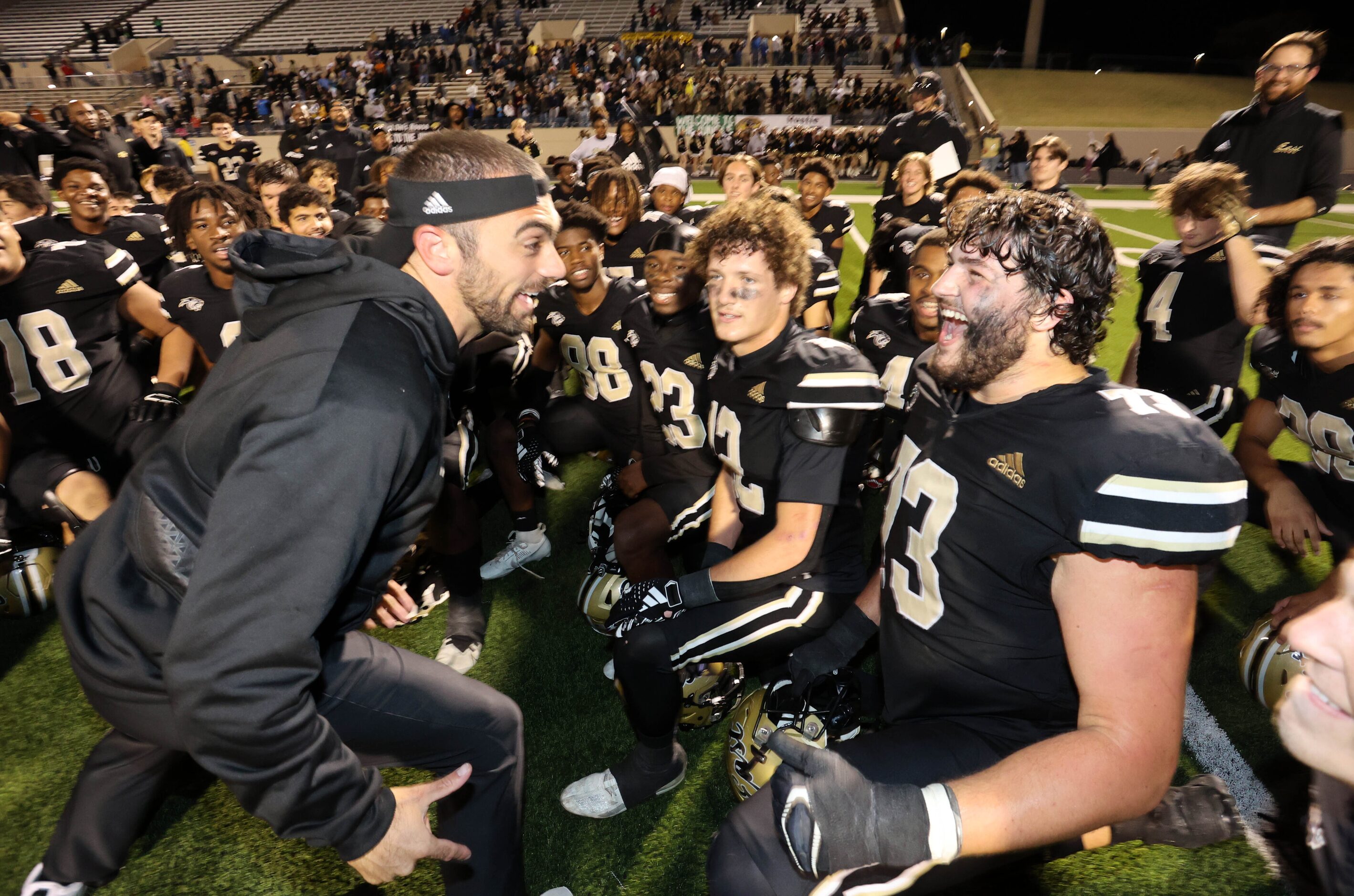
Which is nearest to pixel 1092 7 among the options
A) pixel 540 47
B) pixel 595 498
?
pixel 540 47

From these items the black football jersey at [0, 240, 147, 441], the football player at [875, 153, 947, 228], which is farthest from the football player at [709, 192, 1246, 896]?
the football player at [875, 153, 947, 228]

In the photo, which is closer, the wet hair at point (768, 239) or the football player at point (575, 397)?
the wet hair at point (768, 239)

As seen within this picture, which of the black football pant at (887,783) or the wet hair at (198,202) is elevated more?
the wet hair at (198,202)

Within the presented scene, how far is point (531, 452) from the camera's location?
4.90 metres

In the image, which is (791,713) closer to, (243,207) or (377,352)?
(377,352)

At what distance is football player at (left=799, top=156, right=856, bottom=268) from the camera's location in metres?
7.98

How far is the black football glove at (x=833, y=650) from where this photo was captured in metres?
→ 2.72

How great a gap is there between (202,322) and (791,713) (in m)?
4.53

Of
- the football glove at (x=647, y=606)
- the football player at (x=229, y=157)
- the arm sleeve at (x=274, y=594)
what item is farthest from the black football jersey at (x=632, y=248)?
the football player at (x=229, y=157)

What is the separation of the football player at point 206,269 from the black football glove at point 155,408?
21.5 inches

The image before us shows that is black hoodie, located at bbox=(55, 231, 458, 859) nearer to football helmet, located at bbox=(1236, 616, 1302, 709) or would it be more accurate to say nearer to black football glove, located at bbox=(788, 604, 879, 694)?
black football glove, located at bbox=(788, 604, 879, 694)

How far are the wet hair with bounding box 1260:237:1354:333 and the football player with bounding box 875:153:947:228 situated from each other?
375 centimetres

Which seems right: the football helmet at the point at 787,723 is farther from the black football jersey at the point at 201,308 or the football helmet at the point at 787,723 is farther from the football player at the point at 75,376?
the black football jersey at the point at 201,308

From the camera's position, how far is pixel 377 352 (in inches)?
64.0
